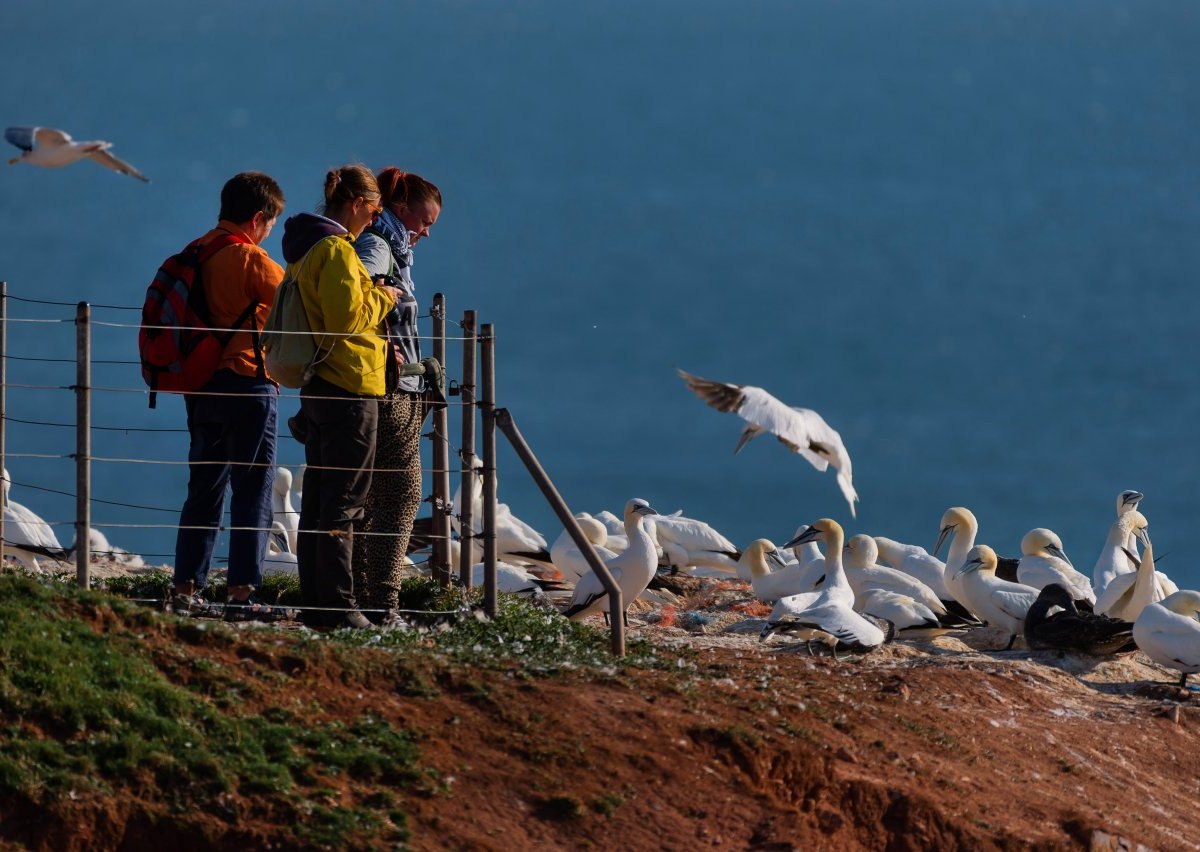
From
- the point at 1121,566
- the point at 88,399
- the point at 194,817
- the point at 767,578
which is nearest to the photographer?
the point at 194,817

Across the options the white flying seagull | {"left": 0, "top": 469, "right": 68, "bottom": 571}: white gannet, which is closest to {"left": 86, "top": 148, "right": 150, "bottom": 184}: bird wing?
the white flying seagull

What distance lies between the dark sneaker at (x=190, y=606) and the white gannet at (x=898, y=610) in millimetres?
5774

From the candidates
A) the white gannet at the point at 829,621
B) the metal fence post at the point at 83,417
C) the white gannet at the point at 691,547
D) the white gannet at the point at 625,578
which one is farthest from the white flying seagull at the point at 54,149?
the white gannet at the point at 691,547

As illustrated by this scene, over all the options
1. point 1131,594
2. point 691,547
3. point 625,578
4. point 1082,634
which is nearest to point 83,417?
point 625,578

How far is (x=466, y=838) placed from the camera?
731 centimetres

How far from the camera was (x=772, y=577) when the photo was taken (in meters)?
16.5

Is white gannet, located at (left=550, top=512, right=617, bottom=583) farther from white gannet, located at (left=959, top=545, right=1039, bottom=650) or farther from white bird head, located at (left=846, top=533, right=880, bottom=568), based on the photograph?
white gannet, located at (left=959, top=545, right=1039, bottom=650)

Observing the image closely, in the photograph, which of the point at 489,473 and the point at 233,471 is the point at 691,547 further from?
the point at 233,471

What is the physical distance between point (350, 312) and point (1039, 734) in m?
4.57

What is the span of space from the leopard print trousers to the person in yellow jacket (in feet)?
1.60

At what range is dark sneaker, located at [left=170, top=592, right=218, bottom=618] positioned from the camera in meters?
9.71

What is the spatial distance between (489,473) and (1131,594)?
7197 mm

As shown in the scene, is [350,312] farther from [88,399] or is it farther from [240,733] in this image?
[240,733]

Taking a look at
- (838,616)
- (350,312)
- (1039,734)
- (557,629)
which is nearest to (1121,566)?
(838,616)
